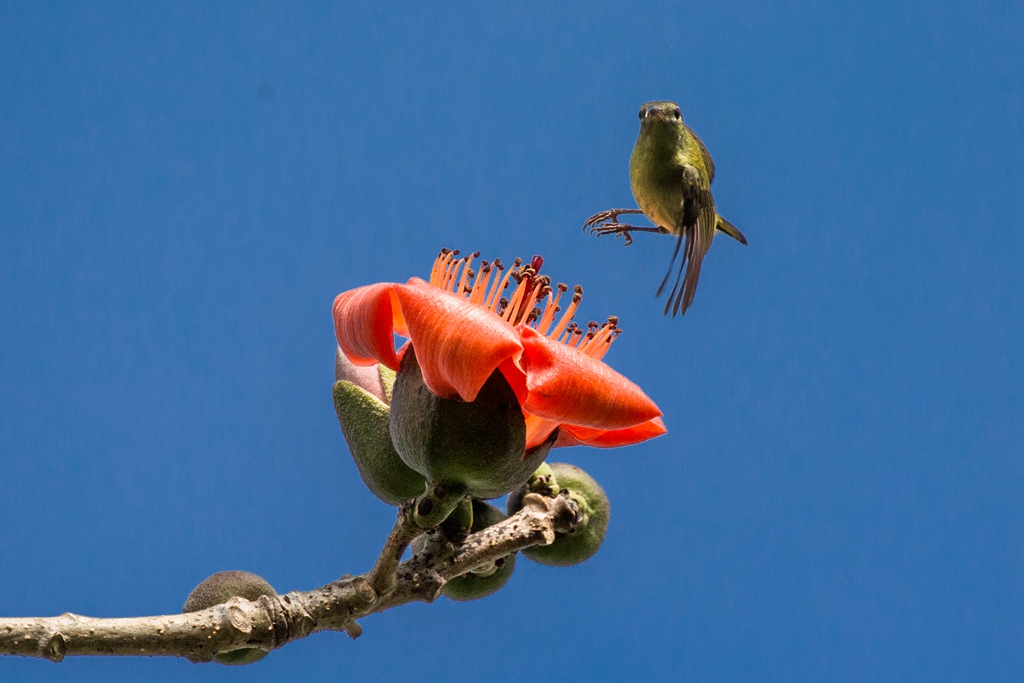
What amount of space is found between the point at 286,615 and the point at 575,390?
23cm

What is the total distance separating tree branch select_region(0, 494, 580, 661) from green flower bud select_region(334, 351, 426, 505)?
0.03 meters

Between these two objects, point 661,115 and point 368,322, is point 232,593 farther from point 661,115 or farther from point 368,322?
point 661,115

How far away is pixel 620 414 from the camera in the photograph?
1.84 feet

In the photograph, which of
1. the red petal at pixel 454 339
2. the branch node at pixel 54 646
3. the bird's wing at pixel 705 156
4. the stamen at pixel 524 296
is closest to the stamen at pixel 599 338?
the stamen at pixel 524 296

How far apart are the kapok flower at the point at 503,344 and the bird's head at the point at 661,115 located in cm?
17

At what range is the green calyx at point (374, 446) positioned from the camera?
2.10ft

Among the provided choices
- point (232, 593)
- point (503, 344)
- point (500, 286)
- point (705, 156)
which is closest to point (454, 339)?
point (503, 344)

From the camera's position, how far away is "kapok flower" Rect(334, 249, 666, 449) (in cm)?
53

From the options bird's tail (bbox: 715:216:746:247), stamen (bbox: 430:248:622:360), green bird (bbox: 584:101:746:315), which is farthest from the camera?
bird's tail (bbox: 715:216:746:247)

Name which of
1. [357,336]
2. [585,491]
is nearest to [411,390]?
[357,336]

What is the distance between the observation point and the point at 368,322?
23.1 inches

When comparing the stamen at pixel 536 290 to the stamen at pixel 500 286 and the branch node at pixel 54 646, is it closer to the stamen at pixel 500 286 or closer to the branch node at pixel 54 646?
the stamen at pixel 500 286

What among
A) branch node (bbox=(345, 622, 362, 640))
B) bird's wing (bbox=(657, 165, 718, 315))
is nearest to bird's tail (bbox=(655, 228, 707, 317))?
bird's wing (bbox=(657, 165, 718, 315))

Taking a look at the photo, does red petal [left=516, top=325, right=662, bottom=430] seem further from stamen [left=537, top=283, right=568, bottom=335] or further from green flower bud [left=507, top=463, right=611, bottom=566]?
green flower bud [left=507, top=463, right=611, bottom=566]
